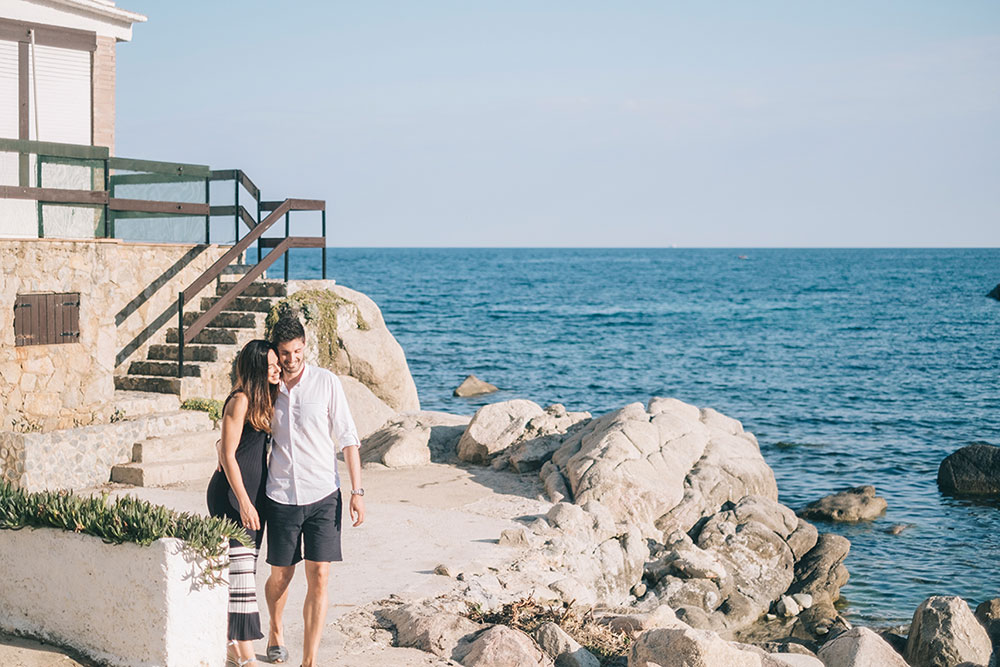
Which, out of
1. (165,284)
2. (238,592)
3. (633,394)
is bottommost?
(633,394)

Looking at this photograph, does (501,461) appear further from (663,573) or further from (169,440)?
Result: (169,440)

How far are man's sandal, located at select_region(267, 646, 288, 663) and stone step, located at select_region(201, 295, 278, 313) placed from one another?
9.95 metres

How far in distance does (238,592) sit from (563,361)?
33.7 metres

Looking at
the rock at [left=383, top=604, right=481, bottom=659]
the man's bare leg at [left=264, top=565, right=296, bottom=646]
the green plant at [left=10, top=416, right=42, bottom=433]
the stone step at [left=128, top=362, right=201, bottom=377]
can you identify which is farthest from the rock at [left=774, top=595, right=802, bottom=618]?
the green plant at [left=10, top=416, right=42, bottom=433]

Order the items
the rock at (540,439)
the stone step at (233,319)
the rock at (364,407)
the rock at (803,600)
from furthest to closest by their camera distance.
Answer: the rock at (364,407)
the stone step at (233,319)
the rock at (540,439)
the rock at (803,600)

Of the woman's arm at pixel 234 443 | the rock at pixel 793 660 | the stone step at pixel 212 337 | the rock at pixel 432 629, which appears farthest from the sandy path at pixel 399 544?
the stone step at pixel 212 337

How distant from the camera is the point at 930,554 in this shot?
14.9 m

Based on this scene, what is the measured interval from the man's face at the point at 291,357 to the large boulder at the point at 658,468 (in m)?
6.20

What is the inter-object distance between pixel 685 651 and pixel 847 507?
1050 centimetres

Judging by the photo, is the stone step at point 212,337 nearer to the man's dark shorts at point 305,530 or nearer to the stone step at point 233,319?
the stone step at point 233,319

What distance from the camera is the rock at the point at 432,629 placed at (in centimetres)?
720

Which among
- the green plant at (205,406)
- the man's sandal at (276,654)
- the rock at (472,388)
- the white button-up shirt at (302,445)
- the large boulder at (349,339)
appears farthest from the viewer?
the rock at (472,388)

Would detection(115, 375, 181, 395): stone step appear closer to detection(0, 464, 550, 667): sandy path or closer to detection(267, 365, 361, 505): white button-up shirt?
detection(0, 464, 550, 667): sandy path

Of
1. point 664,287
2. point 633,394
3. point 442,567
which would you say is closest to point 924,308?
point 664,287
